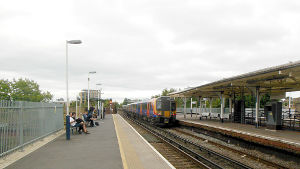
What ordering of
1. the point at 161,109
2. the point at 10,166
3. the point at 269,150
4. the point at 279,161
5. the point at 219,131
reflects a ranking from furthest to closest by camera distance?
the point at 161,109, the point at 219,131, the point at 269,150, the point at 279,161, the point at 10,166

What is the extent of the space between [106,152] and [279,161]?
641cm

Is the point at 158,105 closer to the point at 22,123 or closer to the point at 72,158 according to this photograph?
the point at 22,123

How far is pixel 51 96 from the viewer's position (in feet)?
151

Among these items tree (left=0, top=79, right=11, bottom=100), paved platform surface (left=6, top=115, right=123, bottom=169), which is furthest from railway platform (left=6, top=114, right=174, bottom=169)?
tree (left=0, top=79, right=11, bottom=100)

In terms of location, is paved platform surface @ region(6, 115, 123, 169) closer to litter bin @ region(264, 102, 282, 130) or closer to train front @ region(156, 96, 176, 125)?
litter bin @ region(264, 102, 282, 130)

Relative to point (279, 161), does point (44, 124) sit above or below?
above

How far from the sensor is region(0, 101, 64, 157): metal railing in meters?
7.21

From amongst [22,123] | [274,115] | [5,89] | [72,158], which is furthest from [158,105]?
[5,89]

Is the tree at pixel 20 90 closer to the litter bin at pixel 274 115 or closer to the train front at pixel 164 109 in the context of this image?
the train front at pixel 164 109

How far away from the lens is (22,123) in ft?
28.5

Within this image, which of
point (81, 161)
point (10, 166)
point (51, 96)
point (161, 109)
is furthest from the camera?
point (51, 96)

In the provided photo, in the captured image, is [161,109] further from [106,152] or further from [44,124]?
[106,152]

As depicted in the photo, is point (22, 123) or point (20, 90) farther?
point (20, 90)

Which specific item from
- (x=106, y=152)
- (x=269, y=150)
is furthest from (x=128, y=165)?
(x=269, y=150)
